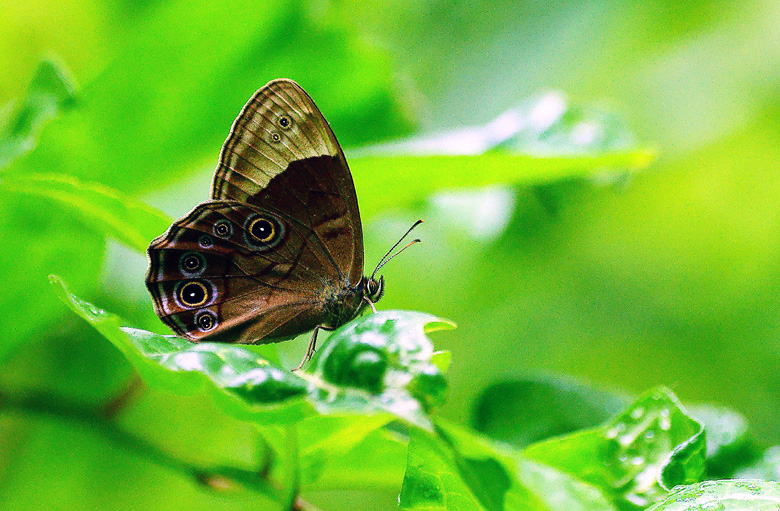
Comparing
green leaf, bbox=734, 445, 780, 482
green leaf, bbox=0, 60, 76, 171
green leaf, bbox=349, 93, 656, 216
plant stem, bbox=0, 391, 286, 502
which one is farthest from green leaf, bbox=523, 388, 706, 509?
green leaf, bbox=0, 60, 76, 171

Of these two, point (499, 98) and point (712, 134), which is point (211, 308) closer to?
point (499, 98)

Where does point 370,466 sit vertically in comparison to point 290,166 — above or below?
below

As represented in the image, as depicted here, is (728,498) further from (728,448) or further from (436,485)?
Result: (728,448)

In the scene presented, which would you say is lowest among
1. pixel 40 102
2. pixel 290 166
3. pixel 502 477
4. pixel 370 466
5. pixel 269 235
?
pixel 370 466

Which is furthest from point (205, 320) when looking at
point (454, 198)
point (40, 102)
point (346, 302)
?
point (454, 198)

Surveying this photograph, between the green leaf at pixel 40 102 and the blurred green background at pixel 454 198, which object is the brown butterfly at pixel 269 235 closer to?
the blurred green background at pixel 454 198

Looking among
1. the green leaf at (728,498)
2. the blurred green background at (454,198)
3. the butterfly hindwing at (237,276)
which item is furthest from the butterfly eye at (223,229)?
the green leaf at (728,498)
